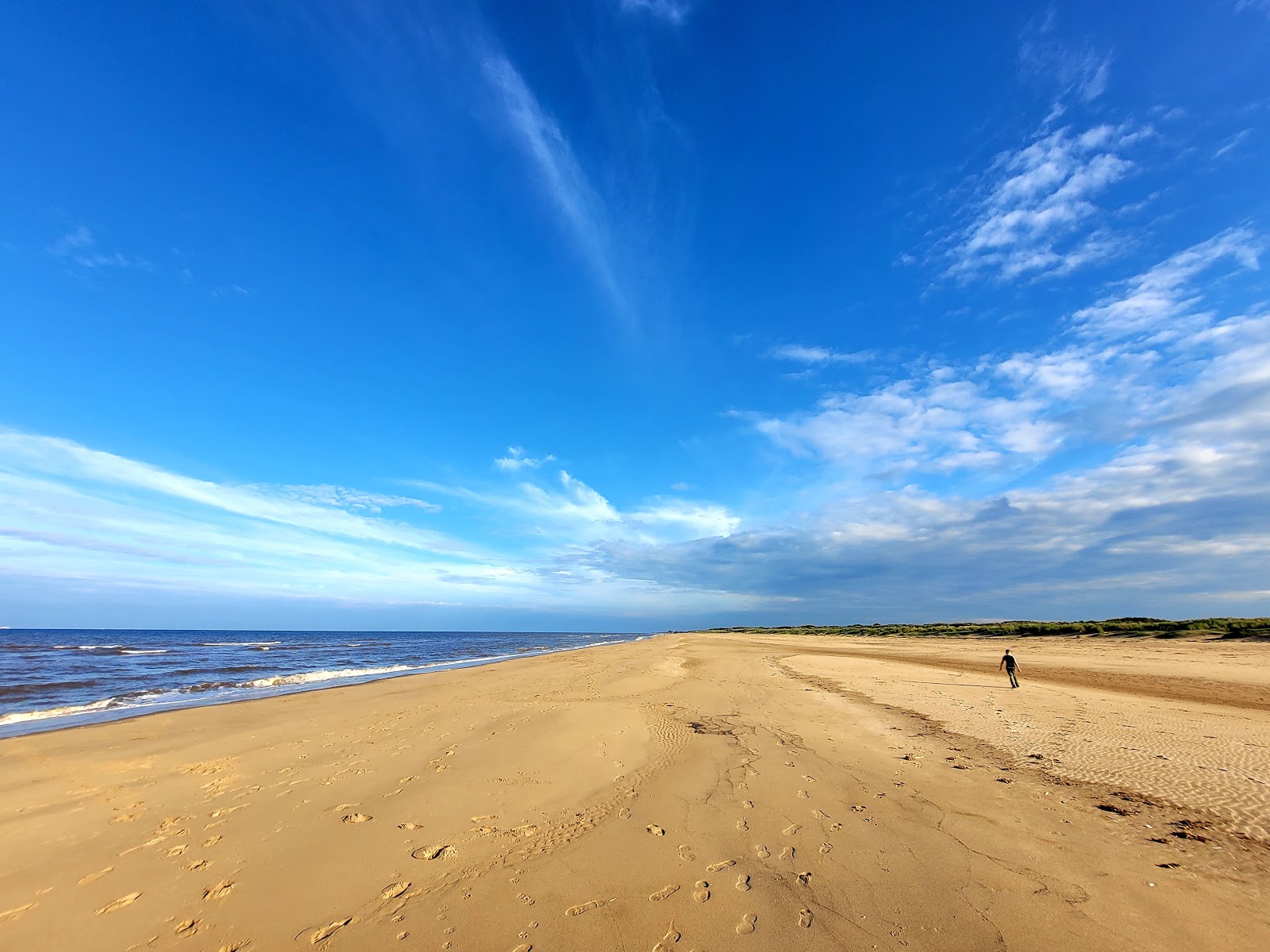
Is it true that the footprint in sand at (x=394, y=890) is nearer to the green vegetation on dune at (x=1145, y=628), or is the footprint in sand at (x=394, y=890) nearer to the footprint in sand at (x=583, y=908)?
the footprint in sand at (x=583, y=908)

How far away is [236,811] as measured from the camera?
25.1 ft

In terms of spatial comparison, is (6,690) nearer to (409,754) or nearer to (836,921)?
(409,754)

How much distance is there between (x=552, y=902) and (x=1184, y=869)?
278 inches

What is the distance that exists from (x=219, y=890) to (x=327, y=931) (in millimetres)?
1699

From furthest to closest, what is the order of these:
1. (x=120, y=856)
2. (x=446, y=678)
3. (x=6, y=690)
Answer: (x=446, y=678) < (x=6, y=690) < (x=120, y=856)

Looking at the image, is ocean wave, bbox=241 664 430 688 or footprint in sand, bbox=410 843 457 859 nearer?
footprint in sand, bbox=410 843 457 859

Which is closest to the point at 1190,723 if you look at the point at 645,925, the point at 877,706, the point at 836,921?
the point at 877,706

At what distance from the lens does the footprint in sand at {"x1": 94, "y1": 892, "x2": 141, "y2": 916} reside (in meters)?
5.25

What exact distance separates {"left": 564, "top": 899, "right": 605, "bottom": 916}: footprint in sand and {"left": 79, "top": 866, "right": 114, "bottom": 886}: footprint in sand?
213 inches

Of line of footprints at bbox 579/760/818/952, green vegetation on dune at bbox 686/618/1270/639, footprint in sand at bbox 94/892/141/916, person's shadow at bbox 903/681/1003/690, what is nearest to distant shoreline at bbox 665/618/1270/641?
green vegetation on dune at bbox 686/618/1270/639

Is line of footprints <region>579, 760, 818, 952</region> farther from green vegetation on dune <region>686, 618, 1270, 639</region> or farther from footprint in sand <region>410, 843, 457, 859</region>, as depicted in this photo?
green vegetation on dune <region>686, 618, 1270, 639</region>

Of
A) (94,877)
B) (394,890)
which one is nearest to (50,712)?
(94,877)

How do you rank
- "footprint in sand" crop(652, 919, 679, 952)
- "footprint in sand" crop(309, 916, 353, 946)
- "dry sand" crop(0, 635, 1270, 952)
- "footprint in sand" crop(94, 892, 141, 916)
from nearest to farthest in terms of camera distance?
"footprint in sand" crop(652, 919, 679, 952) < "footprint in sand" crop(309, 916, 353, 946) < "dry sand" crop(0, 635, 1270, 952) < "footprint in sand" crop(94, 892, 141, 916)

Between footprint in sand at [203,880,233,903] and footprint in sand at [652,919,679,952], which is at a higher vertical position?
footprint in sand at [203,880,233,903]
